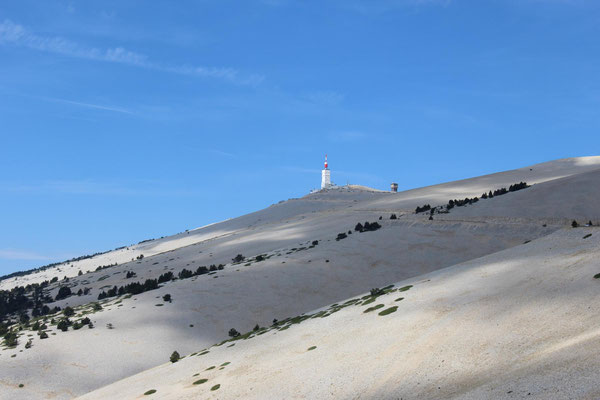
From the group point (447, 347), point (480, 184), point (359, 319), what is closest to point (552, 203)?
point (480, 184)

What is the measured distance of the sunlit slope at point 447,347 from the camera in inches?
564

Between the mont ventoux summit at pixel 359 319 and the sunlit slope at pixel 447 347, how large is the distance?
70 mm

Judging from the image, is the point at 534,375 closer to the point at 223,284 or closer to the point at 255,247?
the point at 223,284

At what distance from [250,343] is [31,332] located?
17129 millimetres

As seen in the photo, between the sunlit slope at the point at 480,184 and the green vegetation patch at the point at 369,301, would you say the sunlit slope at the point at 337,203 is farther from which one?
the green vegetation patch at the point at 369,301

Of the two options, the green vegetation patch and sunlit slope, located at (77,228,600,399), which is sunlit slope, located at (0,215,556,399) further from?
the green vegetation patch

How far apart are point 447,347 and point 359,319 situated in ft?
23.2

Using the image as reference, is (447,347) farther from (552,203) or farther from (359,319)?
(552,203)

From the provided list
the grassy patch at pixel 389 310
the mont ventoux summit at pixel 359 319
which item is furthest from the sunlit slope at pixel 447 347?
the grassy patch at pixel 389 310

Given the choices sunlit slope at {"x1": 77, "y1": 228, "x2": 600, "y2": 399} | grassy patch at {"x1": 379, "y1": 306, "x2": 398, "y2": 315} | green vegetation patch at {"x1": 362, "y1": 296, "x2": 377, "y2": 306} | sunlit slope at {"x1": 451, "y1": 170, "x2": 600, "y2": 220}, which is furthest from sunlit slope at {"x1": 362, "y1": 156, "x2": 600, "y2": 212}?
grassy patch at {"x1": 379, "y1": 306, "x2": 398, "y2": 315}

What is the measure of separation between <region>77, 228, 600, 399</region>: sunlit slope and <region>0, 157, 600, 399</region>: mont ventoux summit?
2.8 inches

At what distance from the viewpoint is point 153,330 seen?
34406 millimetres

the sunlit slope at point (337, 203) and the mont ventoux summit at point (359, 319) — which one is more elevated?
the sunlit slope at point (337, 203)

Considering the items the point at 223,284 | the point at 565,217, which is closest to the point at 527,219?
the point at 565,217
